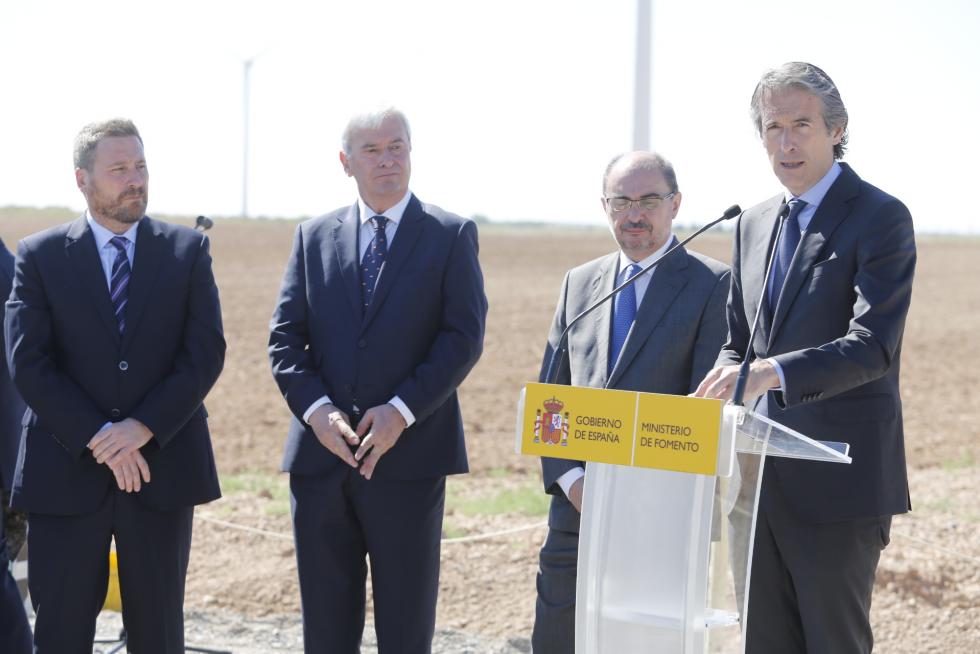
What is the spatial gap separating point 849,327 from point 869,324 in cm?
8

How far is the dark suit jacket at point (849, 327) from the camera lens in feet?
8.86

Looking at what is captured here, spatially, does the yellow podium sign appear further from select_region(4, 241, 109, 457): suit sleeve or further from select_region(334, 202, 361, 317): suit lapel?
select_region(4, 241, 109, 457): suit sleeve

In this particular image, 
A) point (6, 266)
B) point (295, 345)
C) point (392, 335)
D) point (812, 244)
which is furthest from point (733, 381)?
point (6, 266)

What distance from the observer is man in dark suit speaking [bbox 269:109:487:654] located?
359 centimetres

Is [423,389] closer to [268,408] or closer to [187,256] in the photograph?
[187,256]

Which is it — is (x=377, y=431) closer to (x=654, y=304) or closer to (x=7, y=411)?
(x=654, y=304)

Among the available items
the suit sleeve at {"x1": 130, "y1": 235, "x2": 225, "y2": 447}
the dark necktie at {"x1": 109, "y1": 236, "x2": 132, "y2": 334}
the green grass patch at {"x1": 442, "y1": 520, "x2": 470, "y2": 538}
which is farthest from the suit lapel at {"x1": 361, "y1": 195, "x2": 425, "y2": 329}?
the green grass patch at {"x1": 442, "y1": 520, "x2": 470, "y2": 538}

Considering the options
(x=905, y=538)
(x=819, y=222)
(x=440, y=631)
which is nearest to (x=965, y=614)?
(x=905, y=538)

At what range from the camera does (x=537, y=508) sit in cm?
667

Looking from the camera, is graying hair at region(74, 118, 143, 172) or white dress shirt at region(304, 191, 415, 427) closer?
graying hair at region(74, 118, 143, 172)

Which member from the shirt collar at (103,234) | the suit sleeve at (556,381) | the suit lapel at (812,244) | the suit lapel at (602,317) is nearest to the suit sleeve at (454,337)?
the suit sleeve at (556,381)

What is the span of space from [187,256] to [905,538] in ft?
13.0

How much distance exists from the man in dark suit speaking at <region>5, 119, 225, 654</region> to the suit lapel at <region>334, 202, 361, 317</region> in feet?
1.43

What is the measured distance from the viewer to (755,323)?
2.48 m
